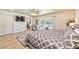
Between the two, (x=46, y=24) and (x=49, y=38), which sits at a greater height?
(x=46, y=24)

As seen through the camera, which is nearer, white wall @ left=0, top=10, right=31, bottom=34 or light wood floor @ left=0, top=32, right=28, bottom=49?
light wood floor @ left=0, top=32, right=28, bottom=49

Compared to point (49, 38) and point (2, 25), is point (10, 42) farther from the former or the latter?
point (49, 38)

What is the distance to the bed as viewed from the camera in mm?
921

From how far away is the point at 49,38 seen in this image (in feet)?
3.49

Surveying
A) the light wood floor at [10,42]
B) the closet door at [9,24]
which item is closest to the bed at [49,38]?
the light wood floor at [10,42]

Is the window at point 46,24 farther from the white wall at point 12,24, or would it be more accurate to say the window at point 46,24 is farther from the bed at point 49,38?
the white wall at point 12,24

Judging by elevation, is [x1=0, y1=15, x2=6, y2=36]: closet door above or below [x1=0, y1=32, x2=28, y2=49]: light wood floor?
above

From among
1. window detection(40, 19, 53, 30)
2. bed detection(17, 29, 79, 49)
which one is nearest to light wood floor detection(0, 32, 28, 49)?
bed detection(17, 29, 79, 49)

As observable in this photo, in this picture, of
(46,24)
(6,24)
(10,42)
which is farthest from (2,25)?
(46,24)

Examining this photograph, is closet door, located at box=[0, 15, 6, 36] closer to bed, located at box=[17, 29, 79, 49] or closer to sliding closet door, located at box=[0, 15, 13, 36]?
sliding closet door, located at box=[0, 15, 13, 36]

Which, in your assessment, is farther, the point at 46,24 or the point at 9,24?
the point at 9,24

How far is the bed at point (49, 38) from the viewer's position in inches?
36.3
